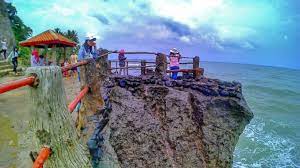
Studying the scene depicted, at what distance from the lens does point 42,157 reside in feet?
5.73

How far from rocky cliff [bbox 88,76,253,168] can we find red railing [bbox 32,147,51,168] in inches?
59.5

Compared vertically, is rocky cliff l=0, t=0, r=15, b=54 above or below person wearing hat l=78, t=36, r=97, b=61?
above

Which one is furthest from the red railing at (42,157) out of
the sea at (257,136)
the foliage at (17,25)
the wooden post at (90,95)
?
the foliage at (17,25)

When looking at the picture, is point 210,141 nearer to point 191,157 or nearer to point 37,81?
point 191,157

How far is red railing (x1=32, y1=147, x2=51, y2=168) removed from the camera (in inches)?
64.6

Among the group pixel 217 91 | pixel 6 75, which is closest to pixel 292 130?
pixel 217 91

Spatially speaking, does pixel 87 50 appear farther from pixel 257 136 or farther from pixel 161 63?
pixel 257 136

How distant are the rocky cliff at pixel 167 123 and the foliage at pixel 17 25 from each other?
33.4 metres

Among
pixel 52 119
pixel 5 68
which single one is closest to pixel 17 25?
pixel 5 68

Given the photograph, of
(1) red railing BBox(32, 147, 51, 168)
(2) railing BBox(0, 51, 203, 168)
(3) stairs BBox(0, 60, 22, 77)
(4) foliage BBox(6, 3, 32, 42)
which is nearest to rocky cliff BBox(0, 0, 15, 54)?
(4) foliage BBox(6, 3, 32, 42)

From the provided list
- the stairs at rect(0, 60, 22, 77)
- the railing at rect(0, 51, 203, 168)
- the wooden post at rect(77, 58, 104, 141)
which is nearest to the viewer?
the railing at rect(0, 51, 203, 168)

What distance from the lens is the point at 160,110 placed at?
4949 millimetres

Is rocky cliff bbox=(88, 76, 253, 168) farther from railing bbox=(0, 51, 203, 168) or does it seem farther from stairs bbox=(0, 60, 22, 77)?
stairs bbox=(0, 60, 22, 77)

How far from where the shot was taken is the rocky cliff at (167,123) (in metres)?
4.10
